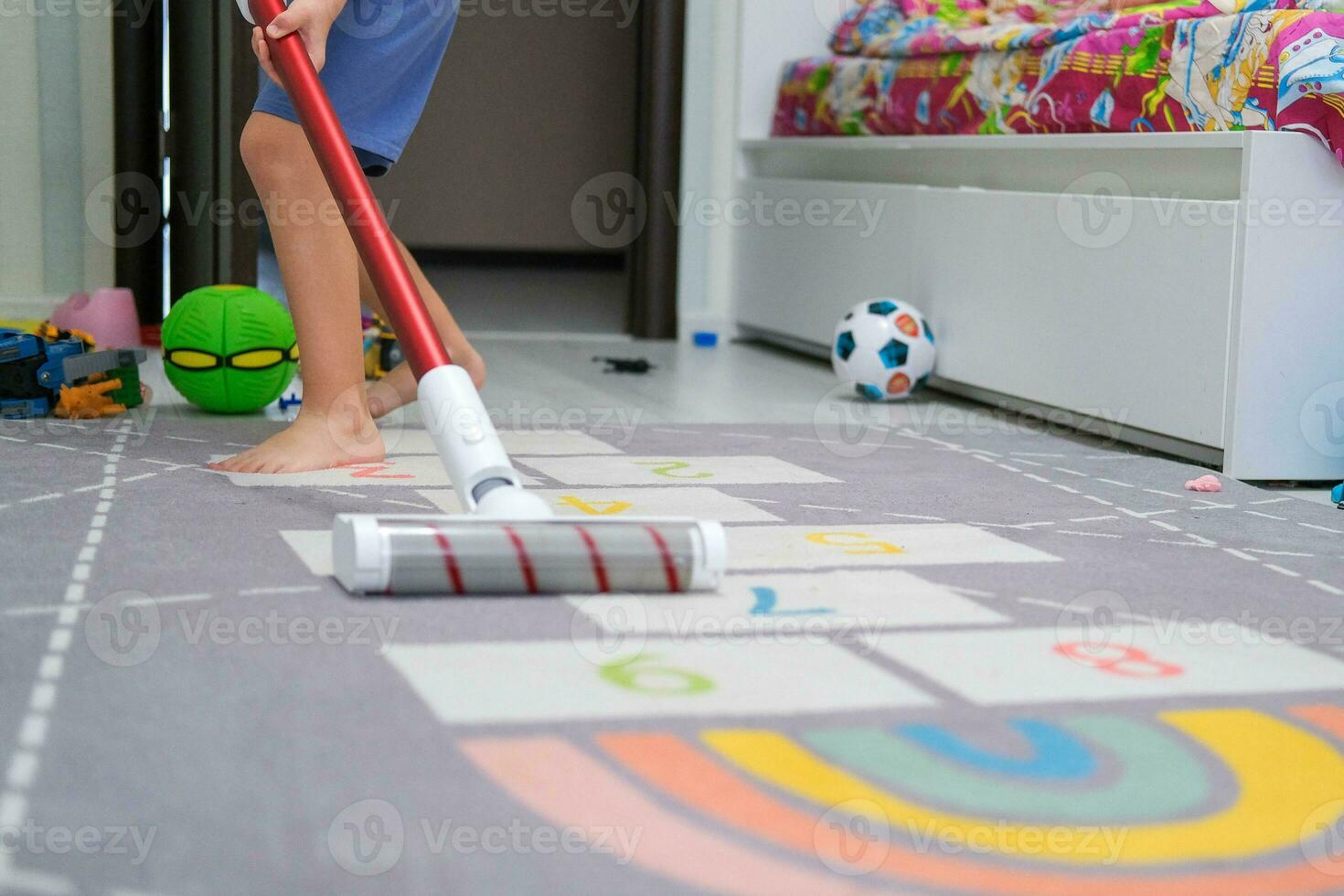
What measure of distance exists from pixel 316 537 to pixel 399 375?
0.74 metres

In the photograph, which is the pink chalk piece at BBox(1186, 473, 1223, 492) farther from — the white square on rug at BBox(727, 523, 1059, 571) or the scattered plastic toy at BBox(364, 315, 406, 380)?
the scattered plastic toy at BBox(364, 315, 406, 380)

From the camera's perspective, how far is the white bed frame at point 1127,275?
1.94m

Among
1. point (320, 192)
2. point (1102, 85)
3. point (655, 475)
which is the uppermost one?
point (1102, 85)

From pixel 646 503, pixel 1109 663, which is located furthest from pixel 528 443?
pixel 1109 663

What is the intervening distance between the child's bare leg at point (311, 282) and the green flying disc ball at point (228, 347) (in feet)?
1.17

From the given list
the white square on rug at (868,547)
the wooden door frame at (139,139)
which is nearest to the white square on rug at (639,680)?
the white square on rug at (868,547)

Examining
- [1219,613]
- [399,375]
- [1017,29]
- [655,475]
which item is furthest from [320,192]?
[1017,29]

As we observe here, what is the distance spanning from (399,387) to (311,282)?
0.31m

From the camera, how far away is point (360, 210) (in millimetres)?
1507

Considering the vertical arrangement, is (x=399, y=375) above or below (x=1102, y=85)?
below

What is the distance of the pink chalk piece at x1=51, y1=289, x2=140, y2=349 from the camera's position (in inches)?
114

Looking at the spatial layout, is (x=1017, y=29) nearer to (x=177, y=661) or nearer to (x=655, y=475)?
(x=655, y=475)

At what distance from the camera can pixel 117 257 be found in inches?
132

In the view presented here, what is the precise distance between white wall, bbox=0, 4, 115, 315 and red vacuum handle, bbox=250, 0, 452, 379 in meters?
1.89
